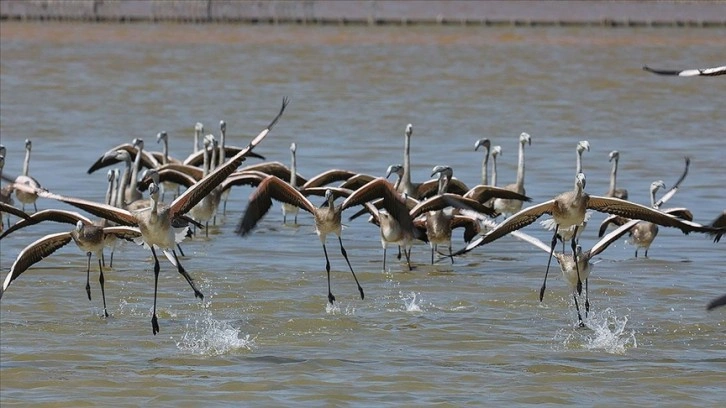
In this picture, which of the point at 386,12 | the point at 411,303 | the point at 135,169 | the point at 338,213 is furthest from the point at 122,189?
the point at 386,12

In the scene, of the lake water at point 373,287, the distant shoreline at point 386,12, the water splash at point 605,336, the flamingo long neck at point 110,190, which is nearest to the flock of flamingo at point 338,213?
the flamingo long neck at point 110,190

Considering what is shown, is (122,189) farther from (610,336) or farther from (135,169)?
(610,336)

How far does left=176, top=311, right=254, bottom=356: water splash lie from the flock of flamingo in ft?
0.95

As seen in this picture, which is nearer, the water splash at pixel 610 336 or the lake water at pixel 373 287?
the lake water at pixel 373 287

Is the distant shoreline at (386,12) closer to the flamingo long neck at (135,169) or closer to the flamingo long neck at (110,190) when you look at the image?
the flamingo long neck at (135,169)

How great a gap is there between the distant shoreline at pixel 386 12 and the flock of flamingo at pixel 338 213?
170 feet

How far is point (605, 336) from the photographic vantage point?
11.6 meters

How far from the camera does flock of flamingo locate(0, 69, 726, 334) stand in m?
11.6

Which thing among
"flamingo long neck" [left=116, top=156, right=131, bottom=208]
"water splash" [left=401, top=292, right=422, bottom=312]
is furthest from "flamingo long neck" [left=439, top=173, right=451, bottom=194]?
"flamingo long neck" [left=116, top=156, right=131, bottom=208]

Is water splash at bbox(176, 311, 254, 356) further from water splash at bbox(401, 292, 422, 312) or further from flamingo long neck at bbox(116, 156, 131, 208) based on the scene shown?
flamingo long neck at bbox(116, 156, 131, 208)

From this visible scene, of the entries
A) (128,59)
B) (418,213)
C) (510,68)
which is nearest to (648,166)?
(418,213)

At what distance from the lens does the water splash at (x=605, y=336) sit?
37.3 feet

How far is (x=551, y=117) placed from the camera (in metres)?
28.2

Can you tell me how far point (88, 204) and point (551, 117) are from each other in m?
17.7
